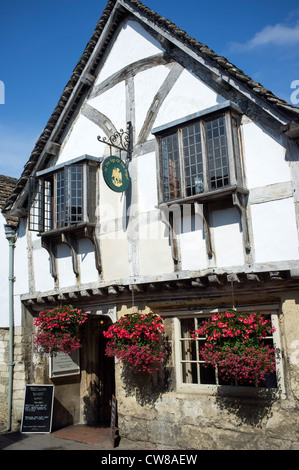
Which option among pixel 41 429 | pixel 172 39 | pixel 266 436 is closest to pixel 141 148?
pixel 172 39

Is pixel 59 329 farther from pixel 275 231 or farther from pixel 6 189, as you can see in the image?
pixel 6 189

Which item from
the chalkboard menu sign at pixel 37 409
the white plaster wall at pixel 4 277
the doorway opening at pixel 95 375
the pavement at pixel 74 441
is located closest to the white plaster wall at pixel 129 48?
the white plaster wall at pixel 4 277

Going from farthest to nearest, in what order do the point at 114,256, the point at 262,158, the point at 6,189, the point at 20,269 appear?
Answer: the point at 6,189, the point at 20,269, the point at 114,256, the point at 262,158

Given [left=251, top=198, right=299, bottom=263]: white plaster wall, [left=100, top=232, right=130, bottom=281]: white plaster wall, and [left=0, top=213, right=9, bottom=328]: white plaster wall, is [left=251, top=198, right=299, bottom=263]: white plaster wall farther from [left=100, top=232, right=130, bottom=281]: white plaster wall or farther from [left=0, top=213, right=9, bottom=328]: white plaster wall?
[left=0, top=213, right=9, bottom=328]: white plaster wall

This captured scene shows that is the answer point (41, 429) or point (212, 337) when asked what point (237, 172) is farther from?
point (41, 429)

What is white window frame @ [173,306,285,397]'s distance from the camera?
22.2 feet

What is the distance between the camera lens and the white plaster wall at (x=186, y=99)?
7.92m

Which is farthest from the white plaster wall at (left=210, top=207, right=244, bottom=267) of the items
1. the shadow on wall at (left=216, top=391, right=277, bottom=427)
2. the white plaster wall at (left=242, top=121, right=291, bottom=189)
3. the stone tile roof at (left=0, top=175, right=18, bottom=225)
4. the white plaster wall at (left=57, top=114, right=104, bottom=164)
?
the stone tile roof at (left=0, top=175, right=18, bottom=225)

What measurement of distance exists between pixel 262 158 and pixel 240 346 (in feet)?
9.88

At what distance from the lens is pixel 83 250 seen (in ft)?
30.8

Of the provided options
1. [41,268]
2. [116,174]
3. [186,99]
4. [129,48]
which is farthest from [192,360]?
[129,48]

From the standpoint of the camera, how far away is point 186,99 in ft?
26.9

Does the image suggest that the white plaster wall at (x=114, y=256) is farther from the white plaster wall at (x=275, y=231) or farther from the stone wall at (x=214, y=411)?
the white plaster wall at (x=275, y=231)

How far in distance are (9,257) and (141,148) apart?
15.6 feet
